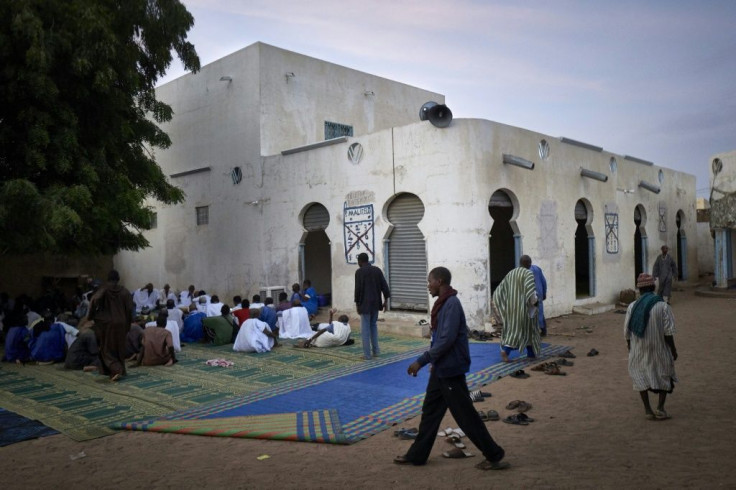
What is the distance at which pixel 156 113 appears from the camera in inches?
557

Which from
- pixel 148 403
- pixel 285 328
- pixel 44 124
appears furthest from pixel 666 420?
pixel 44 124

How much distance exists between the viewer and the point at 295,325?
11.4m

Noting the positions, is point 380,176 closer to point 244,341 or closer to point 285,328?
point 285,328

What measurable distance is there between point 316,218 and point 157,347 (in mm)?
6384

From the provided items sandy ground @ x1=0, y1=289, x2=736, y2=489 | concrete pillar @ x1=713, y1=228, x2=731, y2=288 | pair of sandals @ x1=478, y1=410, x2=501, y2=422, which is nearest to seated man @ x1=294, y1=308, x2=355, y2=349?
sandy ground @ x1=0, y1=289, x2=736, y2=489

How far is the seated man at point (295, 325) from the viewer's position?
11352mm

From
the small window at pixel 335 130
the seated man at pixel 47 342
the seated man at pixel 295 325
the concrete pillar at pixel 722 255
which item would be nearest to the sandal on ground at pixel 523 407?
the seated man at pixel 295 325

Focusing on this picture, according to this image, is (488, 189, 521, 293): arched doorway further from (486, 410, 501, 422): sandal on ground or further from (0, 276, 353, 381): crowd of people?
(486, 410, 501, 422): sandal on ground

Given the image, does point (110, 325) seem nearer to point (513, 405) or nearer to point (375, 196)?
point (513, 405)

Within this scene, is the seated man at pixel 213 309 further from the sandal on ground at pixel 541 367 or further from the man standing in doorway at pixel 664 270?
the man standing in doorway at pixel 664 270

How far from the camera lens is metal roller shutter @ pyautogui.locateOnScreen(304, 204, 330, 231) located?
14.4 m

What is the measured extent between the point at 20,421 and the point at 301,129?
469 inches

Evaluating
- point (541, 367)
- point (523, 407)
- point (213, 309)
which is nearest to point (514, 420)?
point (523, 407)

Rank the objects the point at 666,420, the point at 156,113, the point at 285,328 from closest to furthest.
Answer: the point at 666,420 → the point at 285,328 → the point at 156,113
